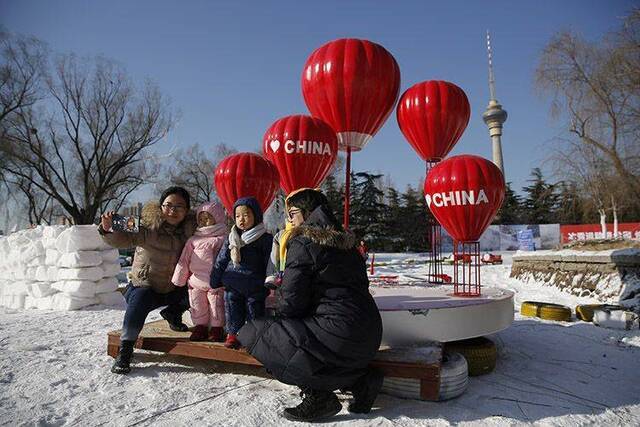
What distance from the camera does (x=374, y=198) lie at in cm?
3434

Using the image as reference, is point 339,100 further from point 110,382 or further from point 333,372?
point 110,382

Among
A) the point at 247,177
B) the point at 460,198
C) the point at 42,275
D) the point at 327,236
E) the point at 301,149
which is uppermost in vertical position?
the point at 301,149

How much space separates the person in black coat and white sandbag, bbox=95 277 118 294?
546 centimetres

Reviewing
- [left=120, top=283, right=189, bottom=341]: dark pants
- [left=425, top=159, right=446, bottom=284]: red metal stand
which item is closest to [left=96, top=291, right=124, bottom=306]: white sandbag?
[left=120, top=283, right=189, bottom=341]: dark pants

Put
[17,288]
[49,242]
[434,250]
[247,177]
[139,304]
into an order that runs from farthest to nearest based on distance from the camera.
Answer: [17,288]
[49,242]
[434,250]
[247,177]
[139,304]

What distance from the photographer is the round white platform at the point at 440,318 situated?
326 centimetres

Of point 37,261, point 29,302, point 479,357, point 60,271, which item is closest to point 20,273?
point 37,261

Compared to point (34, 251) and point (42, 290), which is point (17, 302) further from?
point (34, 251)

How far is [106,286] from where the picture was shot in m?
7.07

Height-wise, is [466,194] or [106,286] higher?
[466,194]

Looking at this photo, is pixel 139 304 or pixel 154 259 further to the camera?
pixel 154 259

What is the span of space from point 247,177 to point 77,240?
357 centimetres

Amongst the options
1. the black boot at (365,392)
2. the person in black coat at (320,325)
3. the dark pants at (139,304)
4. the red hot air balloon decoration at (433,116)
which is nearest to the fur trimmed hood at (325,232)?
the person in black coat at (320,325)

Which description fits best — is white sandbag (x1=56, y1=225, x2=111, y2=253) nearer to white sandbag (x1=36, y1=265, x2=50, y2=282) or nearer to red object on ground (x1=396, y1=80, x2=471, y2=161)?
white sandbag (x1=36, y1=265, x2=50, y2=282)
